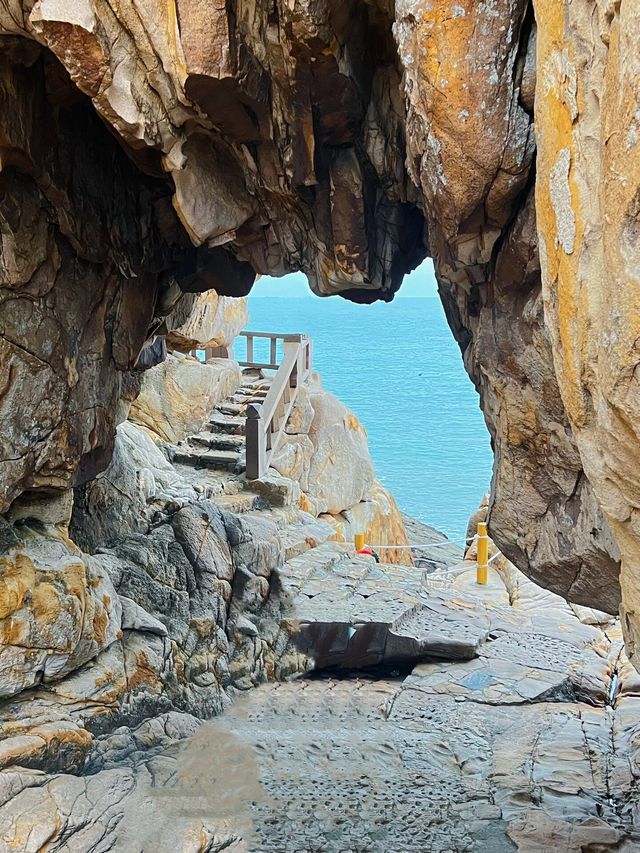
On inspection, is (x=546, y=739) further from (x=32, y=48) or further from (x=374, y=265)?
(x=32, y=48)

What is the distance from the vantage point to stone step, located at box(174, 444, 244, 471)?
12.9 metres

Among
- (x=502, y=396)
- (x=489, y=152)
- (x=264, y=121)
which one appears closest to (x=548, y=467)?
(x=502, y=396)

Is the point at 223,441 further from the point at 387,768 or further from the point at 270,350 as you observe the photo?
the point at 387,768

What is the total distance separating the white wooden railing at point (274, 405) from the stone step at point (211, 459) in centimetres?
53

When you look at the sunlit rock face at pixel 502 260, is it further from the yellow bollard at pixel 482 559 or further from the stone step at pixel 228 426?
the stone step at pixel 228 426

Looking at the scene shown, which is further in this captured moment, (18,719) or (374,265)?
(374,265)

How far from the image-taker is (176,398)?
1417cm

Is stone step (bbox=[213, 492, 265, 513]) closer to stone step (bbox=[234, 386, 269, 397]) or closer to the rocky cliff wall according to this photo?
the rocky cliff wall

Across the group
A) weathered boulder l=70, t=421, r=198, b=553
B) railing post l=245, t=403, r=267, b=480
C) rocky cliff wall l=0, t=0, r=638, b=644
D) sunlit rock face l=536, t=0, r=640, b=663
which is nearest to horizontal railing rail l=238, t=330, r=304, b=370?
railing post l=245, t=403, r=267, b=480

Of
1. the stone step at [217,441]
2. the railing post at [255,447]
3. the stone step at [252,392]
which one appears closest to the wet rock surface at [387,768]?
the railing post at [255,447]

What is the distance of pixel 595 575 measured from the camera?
590 cm

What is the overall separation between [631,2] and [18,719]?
264 inches

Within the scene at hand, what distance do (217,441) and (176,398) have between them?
131cm

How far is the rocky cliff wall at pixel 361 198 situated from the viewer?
10.5 feet
